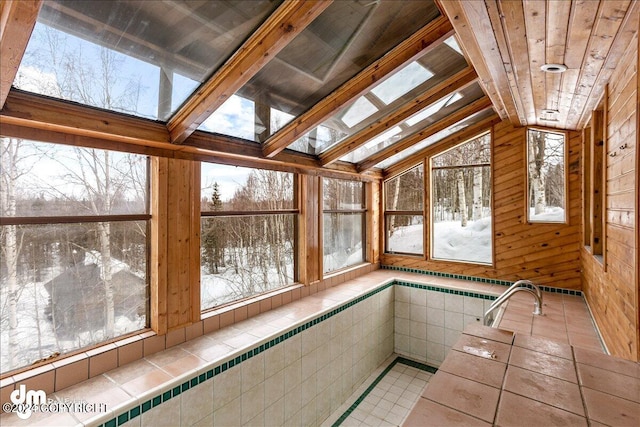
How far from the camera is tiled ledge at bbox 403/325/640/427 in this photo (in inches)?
34.0

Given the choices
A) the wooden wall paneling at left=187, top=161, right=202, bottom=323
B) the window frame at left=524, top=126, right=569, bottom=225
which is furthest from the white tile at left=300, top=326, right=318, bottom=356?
the window frame at left=524, top=126, right=569, bottom=225

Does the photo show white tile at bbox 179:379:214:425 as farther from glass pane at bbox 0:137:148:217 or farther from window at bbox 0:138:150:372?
glass pane at bbox 0:137:148:217

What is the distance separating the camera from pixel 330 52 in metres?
2.03

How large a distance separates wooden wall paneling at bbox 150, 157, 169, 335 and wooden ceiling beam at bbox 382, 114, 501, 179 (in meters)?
3.55

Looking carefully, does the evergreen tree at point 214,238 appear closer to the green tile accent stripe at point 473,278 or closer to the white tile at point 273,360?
the white tile at point 273,360

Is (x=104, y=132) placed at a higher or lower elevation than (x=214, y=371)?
higher

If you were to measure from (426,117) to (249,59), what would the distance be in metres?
2.44

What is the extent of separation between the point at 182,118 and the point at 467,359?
82.3 inches

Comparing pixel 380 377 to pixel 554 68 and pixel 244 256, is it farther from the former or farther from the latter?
pixel 554 68

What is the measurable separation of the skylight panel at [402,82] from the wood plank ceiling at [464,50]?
244 millimetres

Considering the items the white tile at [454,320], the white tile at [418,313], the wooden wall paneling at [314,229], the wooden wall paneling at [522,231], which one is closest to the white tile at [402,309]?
the white tile at [418,313]

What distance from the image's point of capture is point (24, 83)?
62.5 inches

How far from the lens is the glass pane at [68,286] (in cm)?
177

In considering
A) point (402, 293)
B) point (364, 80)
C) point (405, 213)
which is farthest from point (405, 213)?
point (364, 80)
